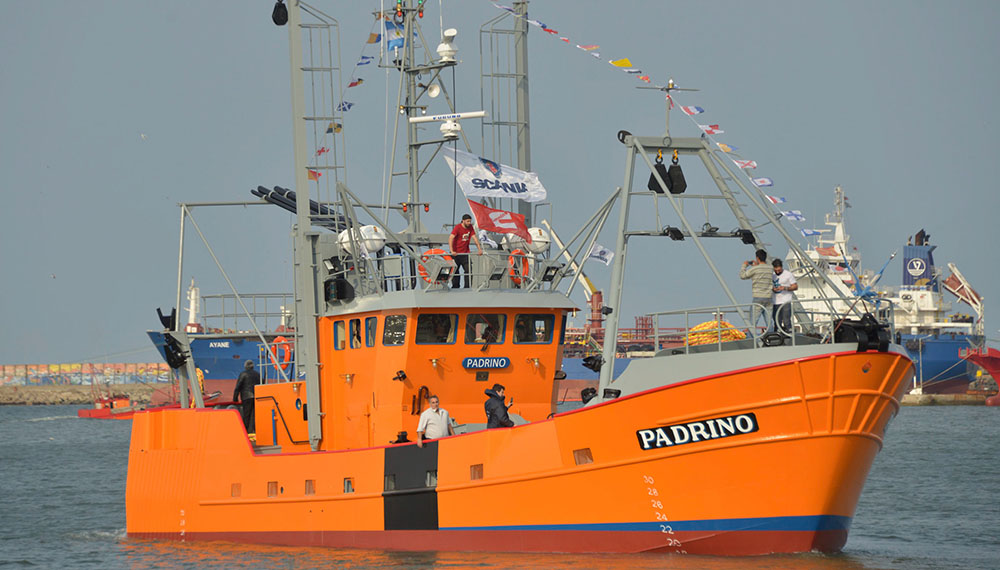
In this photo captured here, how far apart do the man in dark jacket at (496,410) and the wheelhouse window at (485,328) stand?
1.24m

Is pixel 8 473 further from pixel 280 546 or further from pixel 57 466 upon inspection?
pixel 280 546

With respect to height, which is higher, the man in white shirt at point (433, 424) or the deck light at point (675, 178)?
the deck light at point (675, 178)

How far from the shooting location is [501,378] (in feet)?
55.5

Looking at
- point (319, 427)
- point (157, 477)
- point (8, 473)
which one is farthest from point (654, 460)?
point (8, 473)

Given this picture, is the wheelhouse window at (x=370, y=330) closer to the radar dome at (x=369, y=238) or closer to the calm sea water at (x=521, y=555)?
the radar dome at (x=369, y=238)

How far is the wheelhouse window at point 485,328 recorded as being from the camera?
1664cm

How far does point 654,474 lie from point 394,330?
459 cm

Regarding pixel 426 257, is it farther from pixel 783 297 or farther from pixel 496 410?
pixel 783 297

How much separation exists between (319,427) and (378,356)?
5.95 feet

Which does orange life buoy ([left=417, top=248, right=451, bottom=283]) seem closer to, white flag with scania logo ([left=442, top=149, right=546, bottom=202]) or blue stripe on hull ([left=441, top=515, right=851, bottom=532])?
white flag with scania logo ([left=442, top=149, right=546, bottom=202])

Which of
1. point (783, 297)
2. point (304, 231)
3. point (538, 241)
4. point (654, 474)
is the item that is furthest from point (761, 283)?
point (304, 231)

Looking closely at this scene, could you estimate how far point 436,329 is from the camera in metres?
16.5

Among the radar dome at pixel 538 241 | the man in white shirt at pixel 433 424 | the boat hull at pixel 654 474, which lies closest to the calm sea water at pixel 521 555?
the boat hull at pixel 654 474

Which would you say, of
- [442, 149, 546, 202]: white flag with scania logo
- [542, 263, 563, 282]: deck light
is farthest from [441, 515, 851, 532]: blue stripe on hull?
[442, 149, 546, 202]: white flag with scania logo
